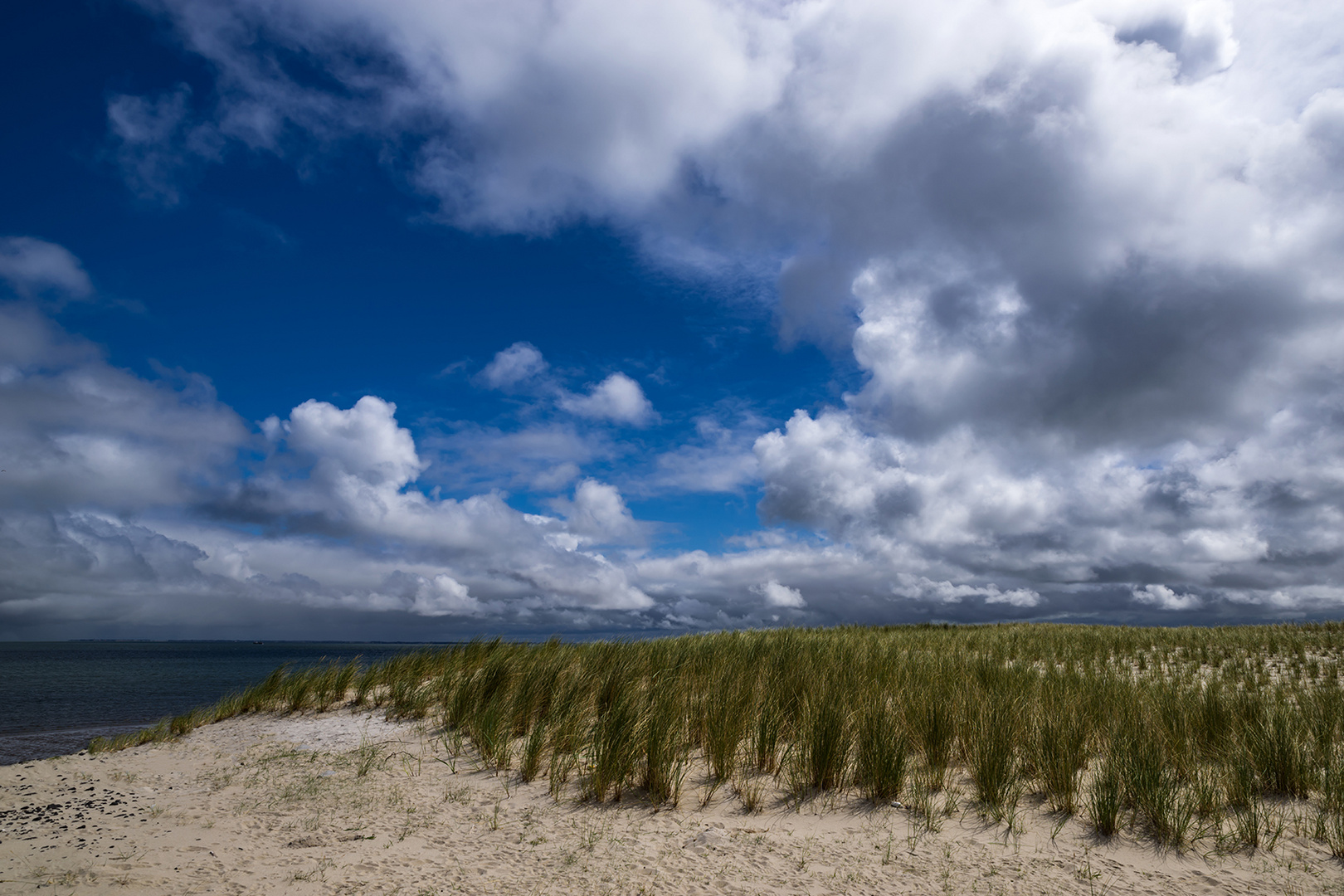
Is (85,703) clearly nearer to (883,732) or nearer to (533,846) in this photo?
(533,846)

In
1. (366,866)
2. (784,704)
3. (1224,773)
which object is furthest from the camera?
(784,704)

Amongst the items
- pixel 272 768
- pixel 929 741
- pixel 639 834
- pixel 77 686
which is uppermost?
pixel 929 741

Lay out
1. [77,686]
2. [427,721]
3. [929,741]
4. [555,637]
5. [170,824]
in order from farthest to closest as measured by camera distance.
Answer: [77,686] < [555,637] < [427,721] < [929,741] < [170,824]

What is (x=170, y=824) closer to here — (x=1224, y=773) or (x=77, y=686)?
(x=1224, y=773)

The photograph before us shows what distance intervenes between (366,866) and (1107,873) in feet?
17.0

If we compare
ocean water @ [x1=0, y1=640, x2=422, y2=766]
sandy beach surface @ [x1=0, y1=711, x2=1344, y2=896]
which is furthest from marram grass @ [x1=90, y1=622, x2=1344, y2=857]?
ocean water @ [x1=0, y1=640, x2=422, y2=766]

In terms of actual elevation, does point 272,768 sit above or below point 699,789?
below

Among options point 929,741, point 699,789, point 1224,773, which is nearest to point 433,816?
point 699,789

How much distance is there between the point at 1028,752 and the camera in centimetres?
588

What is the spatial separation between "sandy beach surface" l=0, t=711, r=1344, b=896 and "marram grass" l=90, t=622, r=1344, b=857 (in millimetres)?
247

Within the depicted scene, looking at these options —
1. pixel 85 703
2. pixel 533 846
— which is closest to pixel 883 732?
pixel 533 846

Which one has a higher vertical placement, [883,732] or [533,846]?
[883,732]

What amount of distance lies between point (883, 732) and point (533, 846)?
3.18 metres

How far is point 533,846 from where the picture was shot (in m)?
4.92
